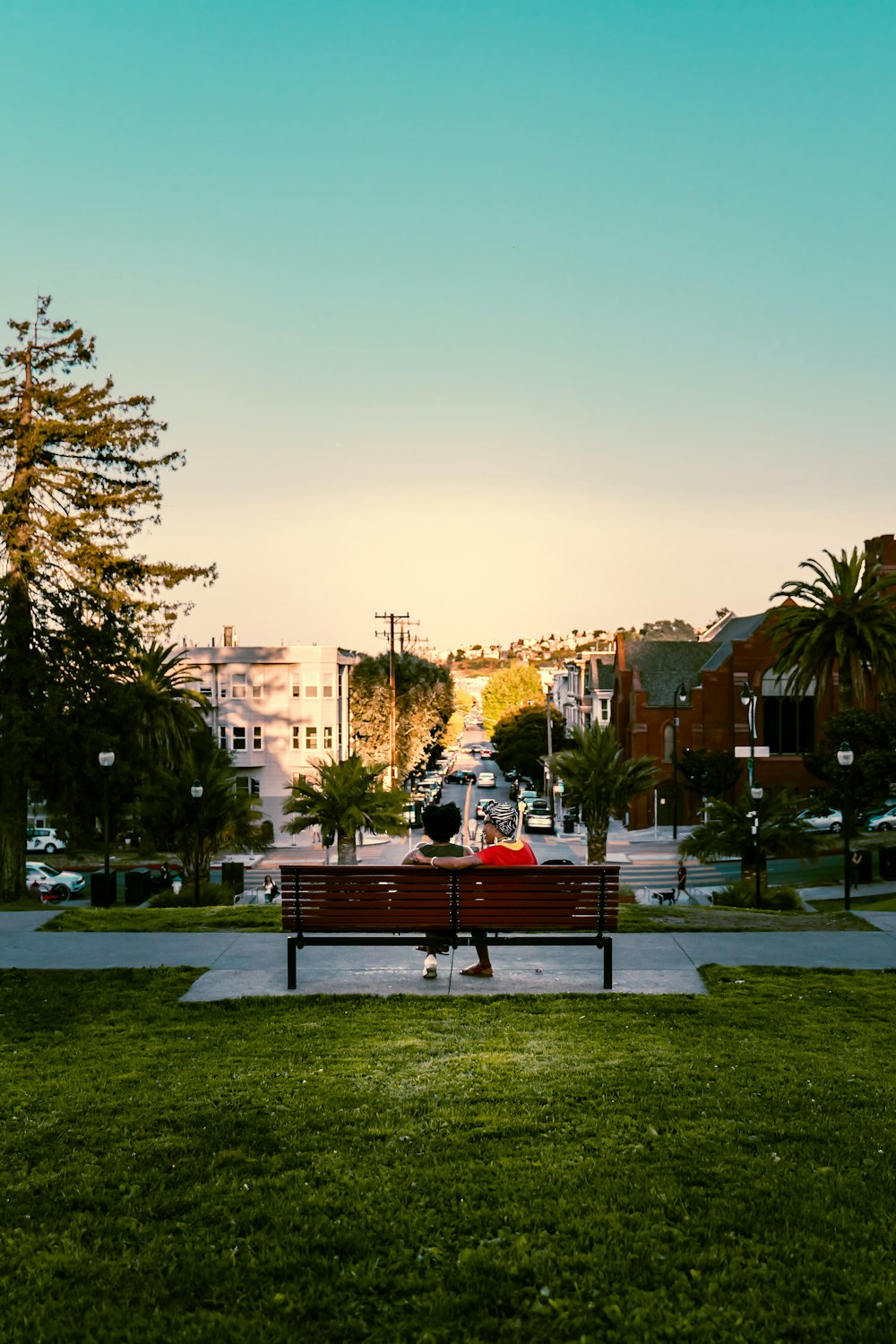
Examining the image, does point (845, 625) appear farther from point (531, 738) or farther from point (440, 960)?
point (531, 738)

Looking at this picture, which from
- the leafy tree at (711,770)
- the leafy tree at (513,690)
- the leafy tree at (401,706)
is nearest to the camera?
the leafy tree at (711,770)

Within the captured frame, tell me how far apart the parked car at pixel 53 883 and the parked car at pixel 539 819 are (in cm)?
3917

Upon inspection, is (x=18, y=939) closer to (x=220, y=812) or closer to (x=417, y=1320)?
(x=417, y=1320)

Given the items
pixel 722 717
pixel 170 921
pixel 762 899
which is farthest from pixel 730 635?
pixel 170 921

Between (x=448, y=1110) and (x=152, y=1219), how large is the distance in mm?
1948

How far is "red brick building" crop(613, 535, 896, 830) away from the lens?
74625mm

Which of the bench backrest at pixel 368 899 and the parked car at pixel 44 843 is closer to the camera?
the bench backrest at pixel 368 899

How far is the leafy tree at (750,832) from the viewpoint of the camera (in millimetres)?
40000

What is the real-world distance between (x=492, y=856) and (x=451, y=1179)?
5.71 metres

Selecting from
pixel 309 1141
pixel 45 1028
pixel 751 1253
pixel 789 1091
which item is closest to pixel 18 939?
pixel 45 1028

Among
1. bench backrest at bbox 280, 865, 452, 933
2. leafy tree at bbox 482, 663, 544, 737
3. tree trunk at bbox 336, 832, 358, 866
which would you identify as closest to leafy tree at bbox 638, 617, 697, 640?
leafy tree at bbox 482, 663, 544, 737

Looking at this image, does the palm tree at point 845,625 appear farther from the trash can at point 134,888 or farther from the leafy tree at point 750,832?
the trash can at point 134,888

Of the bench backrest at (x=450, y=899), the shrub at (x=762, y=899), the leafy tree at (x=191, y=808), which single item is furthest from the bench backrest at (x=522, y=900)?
the leafy tree at (x=191, y=808)

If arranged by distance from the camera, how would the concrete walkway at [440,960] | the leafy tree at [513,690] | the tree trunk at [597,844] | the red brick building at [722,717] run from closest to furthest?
the concrete walkway at [440,960], the tree trunk at [597,844], the red brick building at [722,717], the leafy tree at [513,690]
